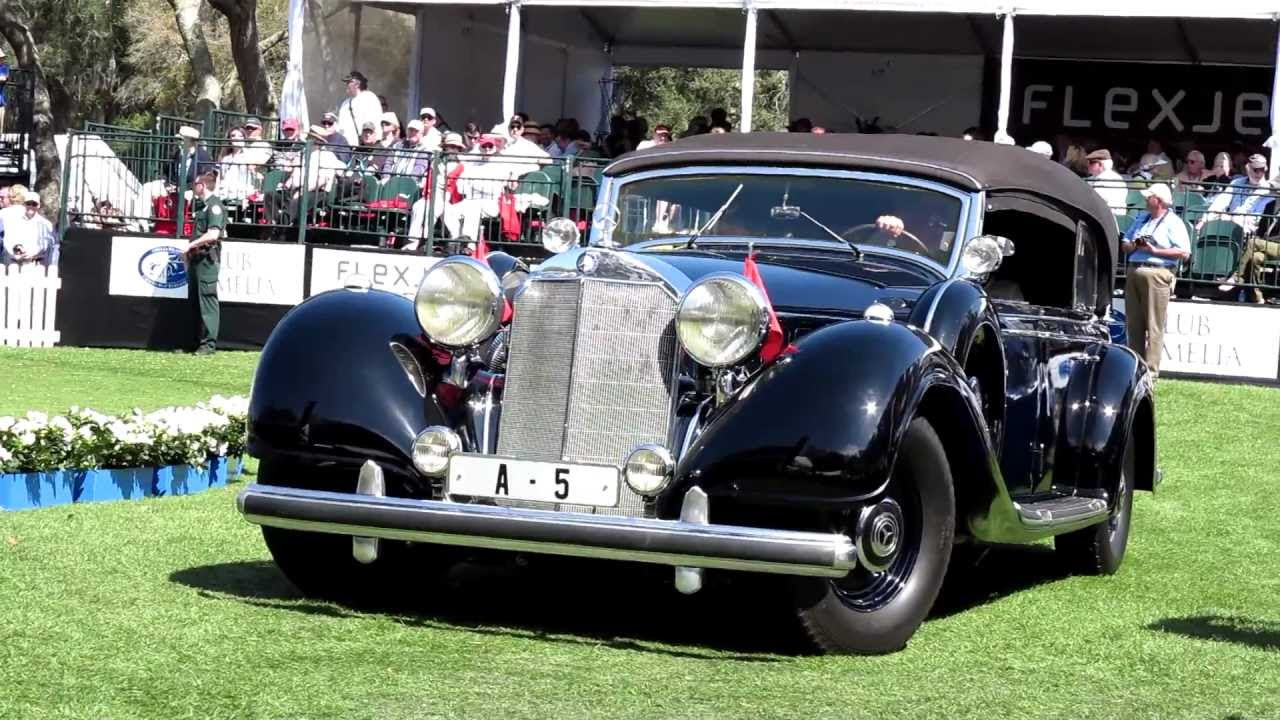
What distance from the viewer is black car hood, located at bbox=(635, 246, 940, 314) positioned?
618 centimetres

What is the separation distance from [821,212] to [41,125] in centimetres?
2970

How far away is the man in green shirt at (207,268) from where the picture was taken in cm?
1820

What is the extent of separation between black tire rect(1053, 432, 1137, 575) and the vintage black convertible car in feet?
1.49

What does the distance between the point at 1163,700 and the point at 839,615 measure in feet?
3.24

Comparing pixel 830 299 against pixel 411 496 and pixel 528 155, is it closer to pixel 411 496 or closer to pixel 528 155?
pixel 411 496

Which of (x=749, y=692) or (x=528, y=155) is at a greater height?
(x=528, y=155)

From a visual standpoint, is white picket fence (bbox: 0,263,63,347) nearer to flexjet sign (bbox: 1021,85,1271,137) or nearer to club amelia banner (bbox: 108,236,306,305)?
club amelia banner (bbox: 108,236,306,305)

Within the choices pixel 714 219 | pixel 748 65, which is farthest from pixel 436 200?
pixel 714 219

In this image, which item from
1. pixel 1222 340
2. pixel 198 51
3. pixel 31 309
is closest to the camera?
pixel 1222 340

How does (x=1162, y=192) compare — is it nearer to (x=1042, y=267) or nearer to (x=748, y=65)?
(x=748, y=65)

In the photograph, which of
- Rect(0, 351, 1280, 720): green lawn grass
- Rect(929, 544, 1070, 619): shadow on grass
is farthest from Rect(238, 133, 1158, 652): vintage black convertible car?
Rect(929, 544, 1070, 619): shadow on grass

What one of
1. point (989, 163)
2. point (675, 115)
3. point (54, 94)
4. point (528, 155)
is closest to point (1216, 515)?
point (989, 163)

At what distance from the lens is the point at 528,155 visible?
1858 cm

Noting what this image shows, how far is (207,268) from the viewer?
18250 millimetres
